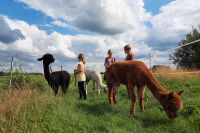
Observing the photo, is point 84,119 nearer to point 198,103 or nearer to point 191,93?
point 198,103

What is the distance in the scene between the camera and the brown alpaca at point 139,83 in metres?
8.02

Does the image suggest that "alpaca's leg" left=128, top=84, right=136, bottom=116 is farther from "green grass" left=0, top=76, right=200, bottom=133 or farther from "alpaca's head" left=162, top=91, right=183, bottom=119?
"alpaca's head" left=162, top=91, right=183, bottom=119

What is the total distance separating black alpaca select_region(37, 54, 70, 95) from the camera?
1312cm

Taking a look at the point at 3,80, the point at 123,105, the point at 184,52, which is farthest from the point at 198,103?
the point at 184,52

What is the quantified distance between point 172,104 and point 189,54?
24021 millimetres

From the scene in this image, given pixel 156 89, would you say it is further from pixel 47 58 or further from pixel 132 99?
pixel 47 58

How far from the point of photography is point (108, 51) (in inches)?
549

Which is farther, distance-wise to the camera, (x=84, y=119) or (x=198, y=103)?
(x=198, y=103)

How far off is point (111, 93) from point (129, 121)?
3.28m

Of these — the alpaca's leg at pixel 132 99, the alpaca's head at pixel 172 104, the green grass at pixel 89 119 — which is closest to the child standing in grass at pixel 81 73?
the green grass at pixel 89 119

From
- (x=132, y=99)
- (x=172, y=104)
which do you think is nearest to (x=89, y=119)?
(x=132, y=99)

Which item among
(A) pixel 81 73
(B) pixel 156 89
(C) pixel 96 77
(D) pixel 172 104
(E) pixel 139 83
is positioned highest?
(A) pixel 81 73

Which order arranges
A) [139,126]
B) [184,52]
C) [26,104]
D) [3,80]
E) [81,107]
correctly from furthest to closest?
1. [184,52]
2. [3,80]
3. [81,107]
4. [26,104]
5. [139,126]

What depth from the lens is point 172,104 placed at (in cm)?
797
